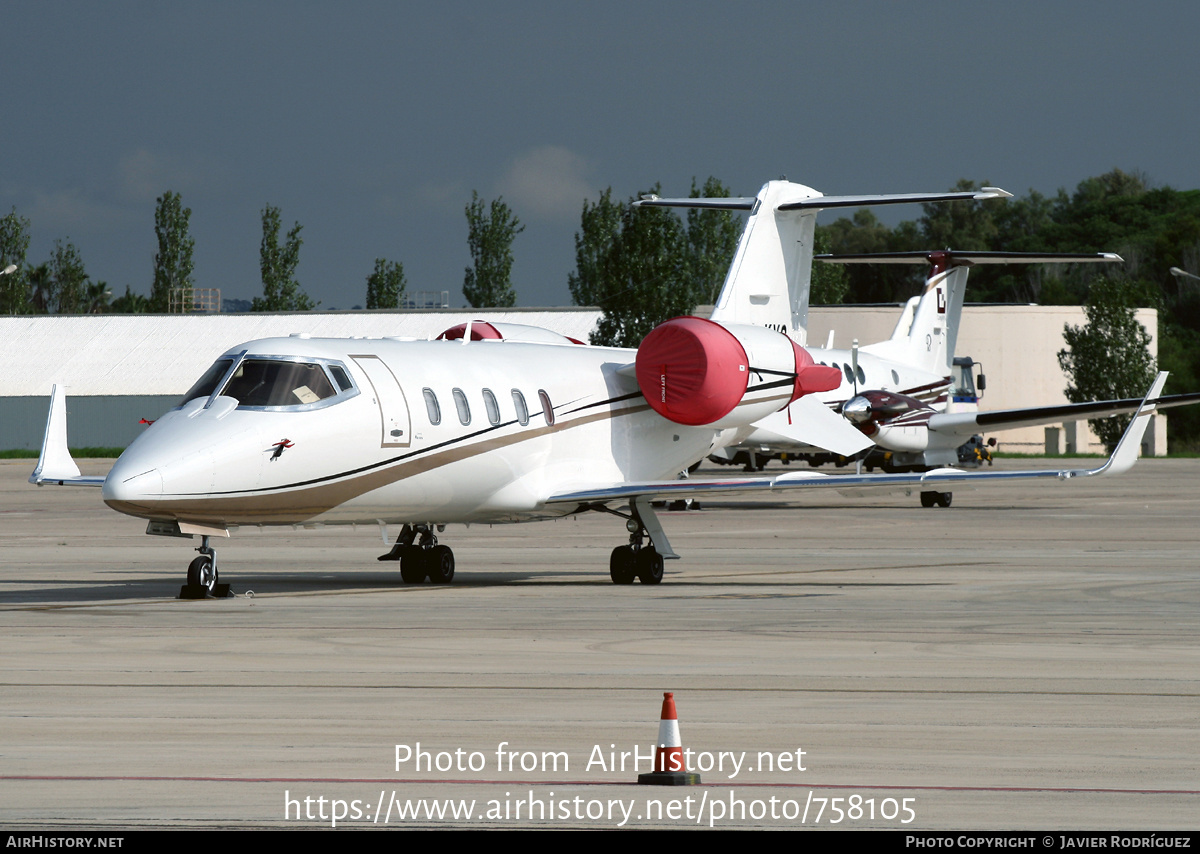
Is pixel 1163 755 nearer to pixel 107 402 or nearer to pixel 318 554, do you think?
pixel 318 554

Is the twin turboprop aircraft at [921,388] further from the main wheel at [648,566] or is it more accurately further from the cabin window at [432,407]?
the cabin window at [432,407]

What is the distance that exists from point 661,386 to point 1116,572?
20.8ft

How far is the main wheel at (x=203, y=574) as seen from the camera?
17062 mm

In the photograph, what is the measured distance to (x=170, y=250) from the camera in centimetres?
10812

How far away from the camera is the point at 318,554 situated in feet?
83.7

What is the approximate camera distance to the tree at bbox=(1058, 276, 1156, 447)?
84875mm

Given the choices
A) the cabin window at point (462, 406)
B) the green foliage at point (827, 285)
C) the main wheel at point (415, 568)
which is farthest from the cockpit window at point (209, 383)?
the green foliage at point (827, 285)

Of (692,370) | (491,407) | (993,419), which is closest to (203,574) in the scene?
(491,407)

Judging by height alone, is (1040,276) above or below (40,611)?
above

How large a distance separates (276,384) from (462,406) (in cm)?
258

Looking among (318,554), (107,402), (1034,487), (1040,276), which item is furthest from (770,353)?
(1040,276)

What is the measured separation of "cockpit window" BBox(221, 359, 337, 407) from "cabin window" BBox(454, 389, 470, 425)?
1.81 m

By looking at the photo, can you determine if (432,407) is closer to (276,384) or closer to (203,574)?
(276,384)

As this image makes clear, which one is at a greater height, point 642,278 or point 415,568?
point 642,278
